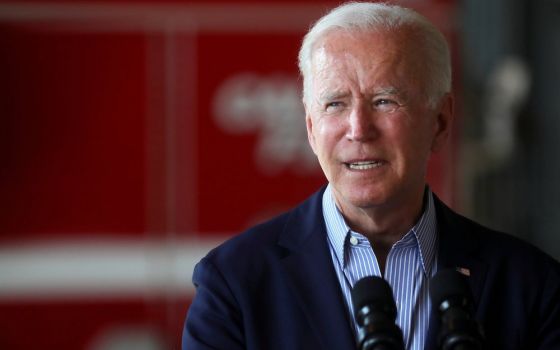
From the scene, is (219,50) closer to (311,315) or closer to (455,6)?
(455,6)

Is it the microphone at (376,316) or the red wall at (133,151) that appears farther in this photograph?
the red wall at (133,151)

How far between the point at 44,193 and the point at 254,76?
982 mm

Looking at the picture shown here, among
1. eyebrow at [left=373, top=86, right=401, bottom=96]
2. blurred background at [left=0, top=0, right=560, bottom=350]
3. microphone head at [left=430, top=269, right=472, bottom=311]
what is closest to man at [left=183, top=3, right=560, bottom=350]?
eyebrow at [left=373, top=86, right=401, bottom=96]

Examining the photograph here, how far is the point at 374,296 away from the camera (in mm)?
1779

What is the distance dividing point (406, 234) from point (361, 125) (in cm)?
27

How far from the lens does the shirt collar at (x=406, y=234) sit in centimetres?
220

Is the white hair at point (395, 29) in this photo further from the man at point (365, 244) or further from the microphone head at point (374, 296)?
the microphone head at point (374, 296)

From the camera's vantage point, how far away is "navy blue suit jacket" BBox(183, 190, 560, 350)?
80.8 inches

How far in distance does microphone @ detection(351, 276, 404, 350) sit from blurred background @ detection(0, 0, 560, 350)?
109 inches

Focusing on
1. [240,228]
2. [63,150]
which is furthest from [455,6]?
[63,150]

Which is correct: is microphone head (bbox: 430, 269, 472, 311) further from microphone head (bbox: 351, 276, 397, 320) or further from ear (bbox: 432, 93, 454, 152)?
ear (bbox: 432, 93, 454, 152)

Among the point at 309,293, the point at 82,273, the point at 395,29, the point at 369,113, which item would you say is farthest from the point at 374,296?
the point at 82,273

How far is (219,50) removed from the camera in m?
4.62

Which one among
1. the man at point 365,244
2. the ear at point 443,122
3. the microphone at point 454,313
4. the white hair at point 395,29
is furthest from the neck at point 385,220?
the microphone at point 454,313
